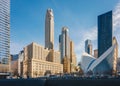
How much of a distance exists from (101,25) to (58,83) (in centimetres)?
14294

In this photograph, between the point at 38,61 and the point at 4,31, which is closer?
the point at 4,31

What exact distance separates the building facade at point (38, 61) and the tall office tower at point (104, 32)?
34.9m

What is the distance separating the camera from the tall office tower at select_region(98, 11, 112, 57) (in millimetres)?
181663

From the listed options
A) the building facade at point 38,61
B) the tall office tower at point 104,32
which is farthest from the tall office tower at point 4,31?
the tall office tower at point 104,32

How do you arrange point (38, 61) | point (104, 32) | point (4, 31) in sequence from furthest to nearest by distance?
1. point (104, 32)
2. point (38, 61)
3. point (4, 31)

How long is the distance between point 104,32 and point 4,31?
82715 millimetres

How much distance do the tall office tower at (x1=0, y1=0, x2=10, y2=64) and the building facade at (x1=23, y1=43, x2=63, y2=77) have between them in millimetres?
12410

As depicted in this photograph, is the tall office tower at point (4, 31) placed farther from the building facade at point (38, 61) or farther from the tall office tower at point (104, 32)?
the tall office tower at point (104, 32)

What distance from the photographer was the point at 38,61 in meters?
148

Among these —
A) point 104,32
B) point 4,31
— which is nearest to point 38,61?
point 4,31

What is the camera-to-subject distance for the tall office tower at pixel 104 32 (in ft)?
596

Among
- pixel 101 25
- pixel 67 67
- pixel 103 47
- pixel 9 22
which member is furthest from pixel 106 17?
pixel 9 22

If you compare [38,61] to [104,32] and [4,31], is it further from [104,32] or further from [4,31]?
[104,32]

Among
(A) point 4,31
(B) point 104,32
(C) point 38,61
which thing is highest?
(B) point 104,32
